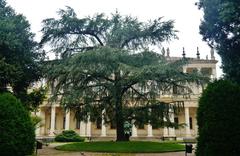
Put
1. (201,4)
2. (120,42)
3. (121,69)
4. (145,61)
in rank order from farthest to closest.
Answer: (120,42)
(145,61)
(121,69)
(201,4)

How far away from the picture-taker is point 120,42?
74.2 feet

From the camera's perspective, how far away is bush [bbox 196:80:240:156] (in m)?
9.97

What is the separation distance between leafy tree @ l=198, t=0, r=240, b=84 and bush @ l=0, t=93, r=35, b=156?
8.21 metres

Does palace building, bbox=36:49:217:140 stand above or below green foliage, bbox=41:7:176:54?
below

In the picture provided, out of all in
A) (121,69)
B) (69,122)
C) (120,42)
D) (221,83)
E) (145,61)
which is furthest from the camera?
(69,122)

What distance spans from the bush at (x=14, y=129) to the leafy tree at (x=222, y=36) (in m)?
8.21

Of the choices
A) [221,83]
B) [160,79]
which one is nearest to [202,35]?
[221,83]

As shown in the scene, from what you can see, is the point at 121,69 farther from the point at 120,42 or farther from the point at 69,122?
the point at 69,122

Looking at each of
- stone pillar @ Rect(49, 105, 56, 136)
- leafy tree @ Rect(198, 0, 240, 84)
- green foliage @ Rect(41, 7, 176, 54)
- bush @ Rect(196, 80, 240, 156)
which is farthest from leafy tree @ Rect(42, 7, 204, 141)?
stone pillar @ Rect(49, 105, 56, 136)

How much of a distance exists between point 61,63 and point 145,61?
18.0ft

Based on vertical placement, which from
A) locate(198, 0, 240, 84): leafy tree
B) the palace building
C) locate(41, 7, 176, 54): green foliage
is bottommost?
the palace building

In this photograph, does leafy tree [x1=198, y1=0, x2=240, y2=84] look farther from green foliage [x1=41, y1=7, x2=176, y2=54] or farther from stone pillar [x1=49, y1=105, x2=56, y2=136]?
stone pillar [x1=49, y1=105, x2=56, y2=136]

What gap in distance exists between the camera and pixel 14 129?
38.4 ft

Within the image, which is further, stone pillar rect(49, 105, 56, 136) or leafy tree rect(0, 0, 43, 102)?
stone pillar rect(49, 105, 56, 136)
